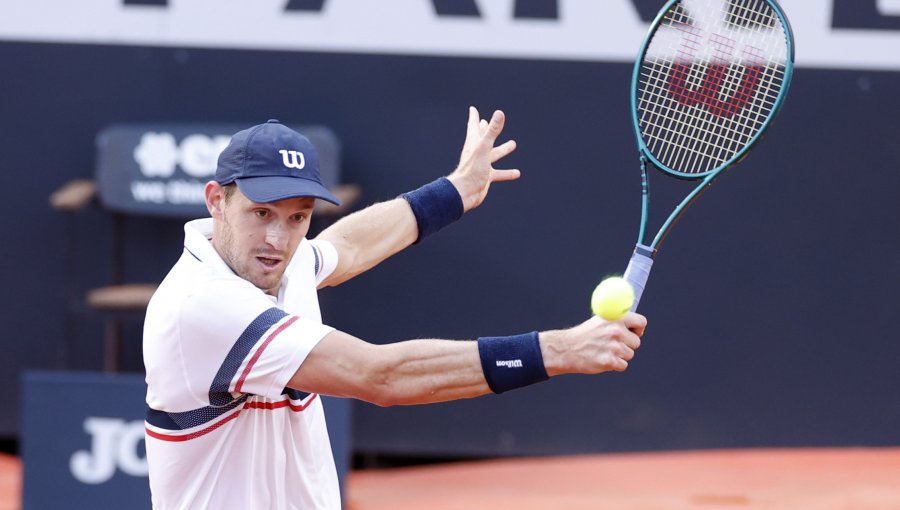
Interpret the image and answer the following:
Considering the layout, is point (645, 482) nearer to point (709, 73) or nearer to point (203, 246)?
point (709, 73)

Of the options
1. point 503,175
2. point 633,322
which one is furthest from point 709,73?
point 633,322

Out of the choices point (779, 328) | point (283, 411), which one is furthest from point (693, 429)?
point (283, 411)

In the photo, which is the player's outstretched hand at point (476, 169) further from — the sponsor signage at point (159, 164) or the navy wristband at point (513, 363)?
the sponsor signage at point (159, 164)

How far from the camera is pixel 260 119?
616cm

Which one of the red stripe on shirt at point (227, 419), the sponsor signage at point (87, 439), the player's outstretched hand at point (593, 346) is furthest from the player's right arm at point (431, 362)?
the sponsor signage at point (87, 439)

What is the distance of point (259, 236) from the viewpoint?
2738mm

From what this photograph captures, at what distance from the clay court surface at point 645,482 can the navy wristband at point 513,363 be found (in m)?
3.15

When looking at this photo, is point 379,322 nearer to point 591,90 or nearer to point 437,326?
point 437,326

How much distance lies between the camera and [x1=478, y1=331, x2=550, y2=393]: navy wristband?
2.60m

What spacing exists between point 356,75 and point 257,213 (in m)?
3.43

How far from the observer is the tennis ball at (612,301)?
8.45 feet

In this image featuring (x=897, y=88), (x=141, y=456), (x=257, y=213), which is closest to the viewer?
(x=257, y=213)

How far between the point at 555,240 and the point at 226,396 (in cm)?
353

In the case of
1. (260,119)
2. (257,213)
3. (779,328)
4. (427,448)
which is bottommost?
(427,448)
